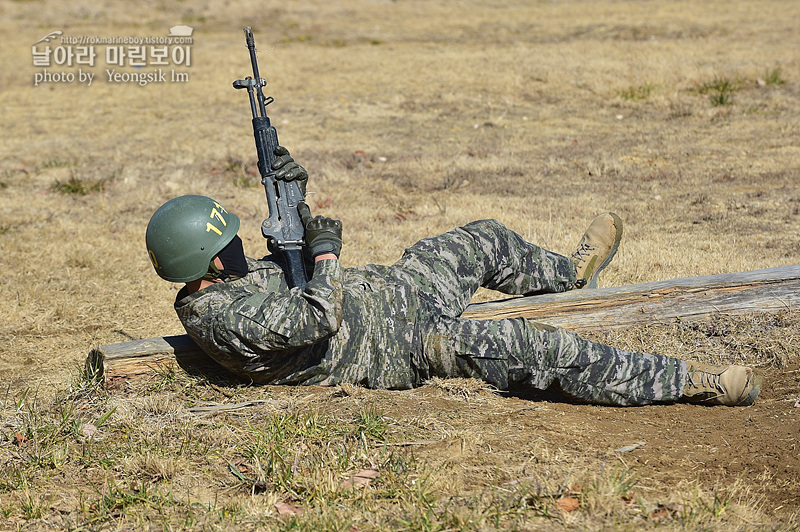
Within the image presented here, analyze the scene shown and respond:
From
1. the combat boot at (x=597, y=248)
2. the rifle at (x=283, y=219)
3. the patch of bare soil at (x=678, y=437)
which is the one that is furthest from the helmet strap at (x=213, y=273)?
the combat boot at (x=597, y=248)

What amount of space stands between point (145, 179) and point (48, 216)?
1.45m

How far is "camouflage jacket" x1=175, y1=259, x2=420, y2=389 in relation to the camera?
3543 millimetres

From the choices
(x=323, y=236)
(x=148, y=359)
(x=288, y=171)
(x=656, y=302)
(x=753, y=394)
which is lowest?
(x=753, y=394)

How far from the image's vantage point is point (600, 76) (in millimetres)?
13047

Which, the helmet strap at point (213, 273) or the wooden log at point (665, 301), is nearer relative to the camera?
the helmet strap at point (213, 273)

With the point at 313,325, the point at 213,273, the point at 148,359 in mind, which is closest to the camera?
the point at 313,325

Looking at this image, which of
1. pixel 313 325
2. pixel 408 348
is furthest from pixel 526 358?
pixel 313 325

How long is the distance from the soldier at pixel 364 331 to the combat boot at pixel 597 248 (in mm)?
1098

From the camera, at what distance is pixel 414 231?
7.45 meters

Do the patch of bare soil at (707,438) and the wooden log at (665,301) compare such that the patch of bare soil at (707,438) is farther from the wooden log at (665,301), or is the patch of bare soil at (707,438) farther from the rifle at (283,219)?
the rifle at (283,219)

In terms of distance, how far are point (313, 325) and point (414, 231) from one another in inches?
158

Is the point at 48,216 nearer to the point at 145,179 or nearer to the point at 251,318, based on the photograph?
the point at 145,179

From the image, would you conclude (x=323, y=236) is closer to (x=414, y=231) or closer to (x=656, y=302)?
(x=656, y=302)

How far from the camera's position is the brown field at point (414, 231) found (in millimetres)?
3104
